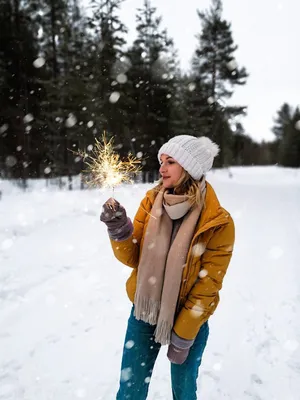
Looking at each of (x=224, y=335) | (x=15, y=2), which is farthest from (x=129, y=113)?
(x=224, y=335)

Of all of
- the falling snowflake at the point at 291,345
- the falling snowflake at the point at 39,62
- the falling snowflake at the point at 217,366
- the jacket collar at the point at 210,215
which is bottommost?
the falling snowflake at the point at 217,366

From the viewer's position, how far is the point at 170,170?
6.79ft

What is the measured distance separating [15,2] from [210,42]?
15.6 meters

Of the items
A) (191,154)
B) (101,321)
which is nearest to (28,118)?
(101,321)

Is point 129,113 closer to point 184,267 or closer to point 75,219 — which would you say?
point 75,219

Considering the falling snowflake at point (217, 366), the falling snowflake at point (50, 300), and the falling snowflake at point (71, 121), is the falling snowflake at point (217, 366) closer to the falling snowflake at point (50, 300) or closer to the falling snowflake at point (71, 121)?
the falling snowflake at point (50, 300)

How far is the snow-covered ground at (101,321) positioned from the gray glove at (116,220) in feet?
6.90

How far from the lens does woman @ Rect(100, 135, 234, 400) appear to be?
1984mm

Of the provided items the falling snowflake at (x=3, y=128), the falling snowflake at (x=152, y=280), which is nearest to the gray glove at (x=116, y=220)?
the falling snowflake at (x=152, y=280)

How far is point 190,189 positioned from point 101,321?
122 inches

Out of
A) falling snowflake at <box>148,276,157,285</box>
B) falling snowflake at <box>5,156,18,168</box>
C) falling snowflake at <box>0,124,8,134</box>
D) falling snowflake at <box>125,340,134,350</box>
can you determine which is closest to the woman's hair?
falling snowflake at <box>148,276,157,285</box>

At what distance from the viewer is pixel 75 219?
31.1 feet

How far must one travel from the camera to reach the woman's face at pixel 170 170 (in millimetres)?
2059

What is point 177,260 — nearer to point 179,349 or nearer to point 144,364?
point 179,349
